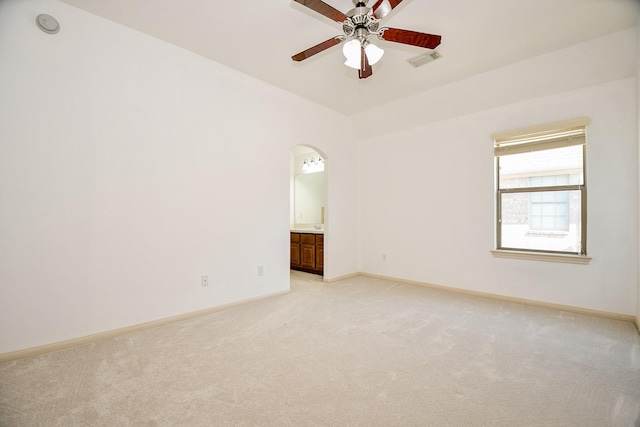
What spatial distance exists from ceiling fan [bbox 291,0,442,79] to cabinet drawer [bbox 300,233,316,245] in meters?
3.30

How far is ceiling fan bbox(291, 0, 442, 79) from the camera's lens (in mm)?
1880

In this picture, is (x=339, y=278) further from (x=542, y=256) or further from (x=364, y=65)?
(x=364, y=65)

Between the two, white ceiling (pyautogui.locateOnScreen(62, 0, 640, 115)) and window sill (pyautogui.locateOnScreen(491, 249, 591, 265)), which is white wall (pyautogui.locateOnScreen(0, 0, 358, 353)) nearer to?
white ceiling (pyautogui.locateOnScreen(62, 0, 640, 115))

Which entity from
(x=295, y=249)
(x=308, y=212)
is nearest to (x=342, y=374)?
(x=295, y=249)

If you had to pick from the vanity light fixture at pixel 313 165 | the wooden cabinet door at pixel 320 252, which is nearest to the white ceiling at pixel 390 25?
the vanity light fixture at pixel 313 165

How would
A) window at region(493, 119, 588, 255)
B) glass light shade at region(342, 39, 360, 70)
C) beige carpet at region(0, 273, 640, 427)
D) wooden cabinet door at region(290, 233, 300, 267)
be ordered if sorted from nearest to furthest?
beige carpet at region(0, 273, 640, 427), glass light shade at region(342, 39, 360, 70), window at region(493, 119, 588, 255), wooden cabinet door at region(290, 233, 300, 267)

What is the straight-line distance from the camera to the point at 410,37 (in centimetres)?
212

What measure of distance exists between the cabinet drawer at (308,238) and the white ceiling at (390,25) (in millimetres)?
2750

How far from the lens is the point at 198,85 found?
3.19 m

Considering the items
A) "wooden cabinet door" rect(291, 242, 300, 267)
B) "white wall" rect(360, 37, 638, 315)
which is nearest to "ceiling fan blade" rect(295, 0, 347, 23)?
"white wall" rect(360, 37, 638, 315)

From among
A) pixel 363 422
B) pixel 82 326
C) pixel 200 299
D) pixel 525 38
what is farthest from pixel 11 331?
pixel 525 38

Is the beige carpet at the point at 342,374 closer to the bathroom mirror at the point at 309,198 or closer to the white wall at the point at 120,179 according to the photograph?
the white wall at the point at 120,179

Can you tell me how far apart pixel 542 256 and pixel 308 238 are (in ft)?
11.6

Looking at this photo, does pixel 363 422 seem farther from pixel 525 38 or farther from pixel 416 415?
pixel 525 38
